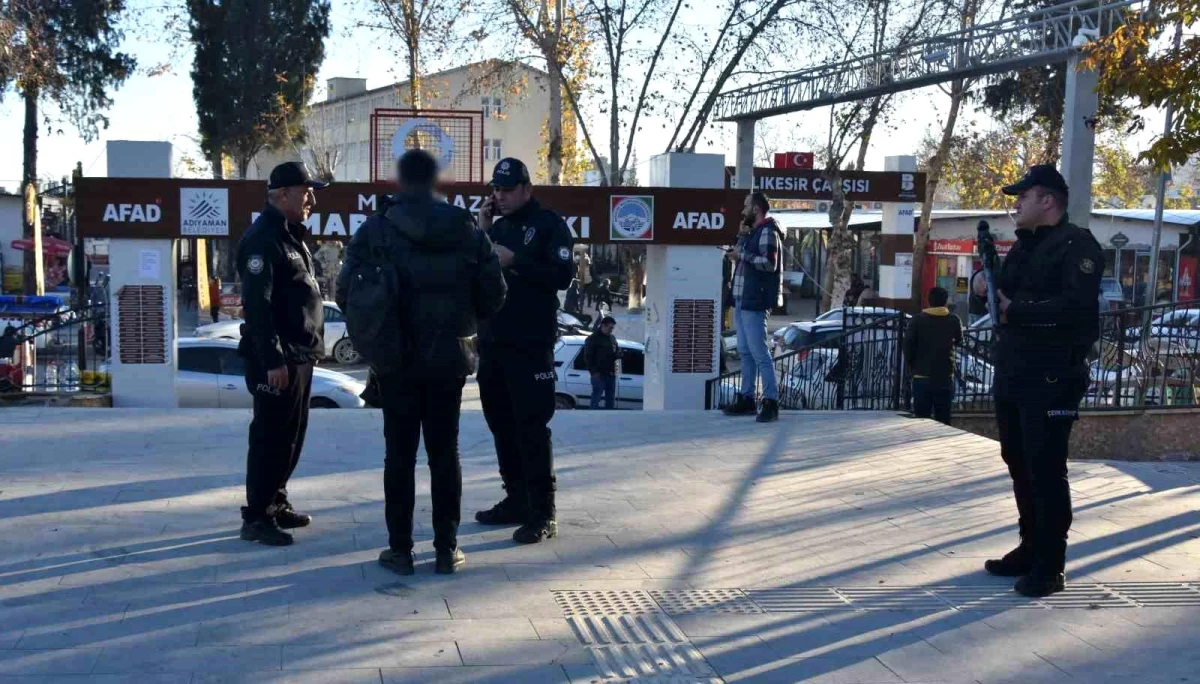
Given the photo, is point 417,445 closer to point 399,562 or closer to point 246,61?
point 399,562

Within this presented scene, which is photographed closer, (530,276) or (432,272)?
(432,272)

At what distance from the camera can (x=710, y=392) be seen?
13219 mm

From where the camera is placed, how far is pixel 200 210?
12.8 metres

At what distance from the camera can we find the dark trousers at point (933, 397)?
11234 millimetres

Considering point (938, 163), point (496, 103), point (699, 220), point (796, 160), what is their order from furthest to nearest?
point (496, 103)
point (938, 163)
point (796, 160)
point (699, 220)

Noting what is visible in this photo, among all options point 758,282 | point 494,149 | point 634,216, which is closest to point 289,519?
point 758,282

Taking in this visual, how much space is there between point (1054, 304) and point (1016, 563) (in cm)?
127

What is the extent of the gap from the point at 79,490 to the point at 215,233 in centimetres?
668

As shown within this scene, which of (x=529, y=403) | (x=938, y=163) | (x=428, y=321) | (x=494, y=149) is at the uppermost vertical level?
(x=494, y=149)

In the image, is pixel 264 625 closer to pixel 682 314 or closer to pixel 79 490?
pixel 79 490

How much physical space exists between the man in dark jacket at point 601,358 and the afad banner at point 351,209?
12.5ft

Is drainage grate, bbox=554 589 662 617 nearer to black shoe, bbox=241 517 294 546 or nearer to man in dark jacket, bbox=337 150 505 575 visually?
man in dark jacket, bbox=337 150 505 575

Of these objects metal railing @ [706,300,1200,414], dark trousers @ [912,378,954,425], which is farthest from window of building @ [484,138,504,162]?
dark trousers @ [912,378,954,425]

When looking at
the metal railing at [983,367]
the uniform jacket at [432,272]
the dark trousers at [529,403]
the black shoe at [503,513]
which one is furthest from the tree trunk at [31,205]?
the uniform jacket at [432,272]
